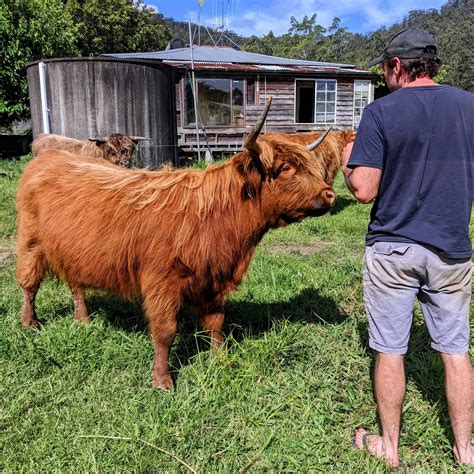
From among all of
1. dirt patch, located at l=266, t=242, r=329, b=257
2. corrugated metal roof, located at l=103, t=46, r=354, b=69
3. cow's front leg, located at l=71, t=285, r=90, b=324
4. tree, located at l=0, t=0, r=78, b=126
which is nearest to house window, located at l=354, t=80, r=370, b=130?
corrugated metal roof, located at l=103, t=46, r=354, b=69

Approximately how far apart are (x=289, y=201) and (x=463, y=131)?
106cm

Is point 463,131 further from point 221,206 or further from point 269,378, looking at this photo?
point 269,378

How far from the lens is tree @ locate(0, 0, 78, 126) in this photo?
1523 centimetres

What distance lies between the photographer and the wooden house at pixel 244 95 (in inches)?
701

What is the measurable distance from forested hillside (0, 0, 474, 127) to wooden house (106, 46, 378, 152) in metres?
1.99

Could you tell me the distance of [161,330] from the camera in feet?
9.71

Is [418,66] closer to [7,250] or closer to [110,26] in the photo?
[7,250]

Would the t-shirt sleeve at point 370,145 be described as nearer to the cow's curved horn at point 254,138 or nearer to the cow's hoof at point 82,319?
the cow's curved horn at point 254,138

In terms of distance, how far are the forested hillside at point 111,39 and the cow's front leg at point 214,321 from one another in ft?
48.0

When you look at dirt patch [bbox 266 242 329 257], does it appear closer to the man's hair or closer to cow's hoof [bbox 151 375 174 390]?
cow's hoof [bbox 151 375 174 390]

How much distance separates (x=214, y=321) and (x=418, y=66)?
2.03 meters

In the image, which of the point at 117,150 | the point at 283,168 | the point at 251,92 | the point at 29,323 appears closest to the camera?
the point at 283,168

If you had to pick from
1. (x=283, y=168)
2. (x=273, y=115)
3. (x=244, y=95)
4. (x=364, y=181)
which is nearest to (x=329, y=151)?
(x=283, y=168)

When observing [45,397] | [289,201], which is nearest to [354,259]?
[289,201]
